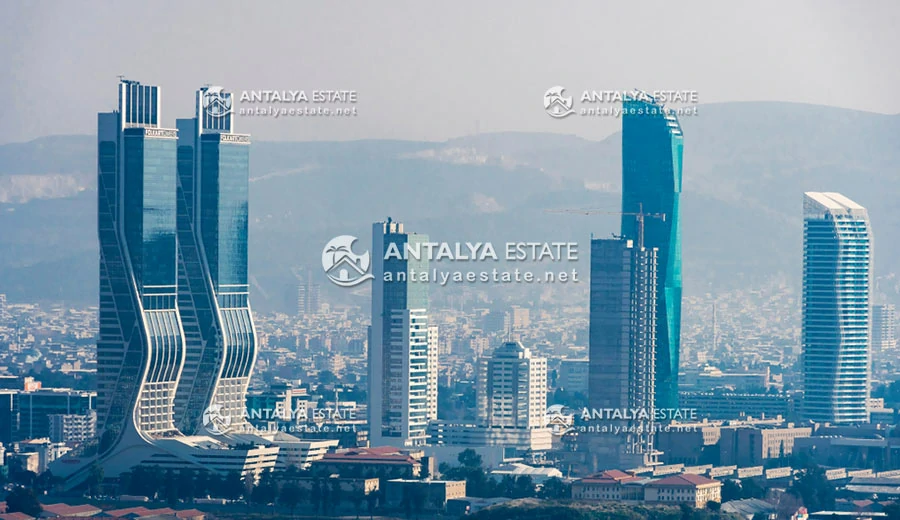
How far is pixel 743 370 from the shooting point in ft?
432

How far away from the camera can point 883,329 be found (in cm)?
14275

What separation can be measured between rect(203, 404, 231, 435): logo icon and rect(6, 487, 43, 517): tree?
13.0 m

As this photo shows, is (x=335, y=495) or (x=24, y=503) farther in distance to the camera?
(x=335, y=495)

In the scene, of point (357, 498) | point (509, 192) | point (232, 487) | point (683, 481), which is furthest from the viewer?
point (509, 192)

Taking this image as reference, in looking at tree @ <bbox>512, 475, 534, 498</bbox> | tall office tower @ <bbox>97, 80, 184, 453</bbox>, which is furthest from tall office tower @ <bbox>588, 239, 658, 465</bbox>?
tall office tower @ <bbox>97, 80, 184, 453</bbox>

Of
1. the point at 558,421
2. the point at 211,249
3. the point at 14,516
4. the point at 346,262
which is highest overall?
the point at 346,262

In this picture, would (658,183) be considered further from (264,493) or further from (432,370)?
(264,493)

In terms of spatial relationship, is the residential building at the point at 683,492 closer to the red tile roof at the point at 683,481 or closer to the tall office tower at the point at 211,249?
the red tile roof at the point at 683,481

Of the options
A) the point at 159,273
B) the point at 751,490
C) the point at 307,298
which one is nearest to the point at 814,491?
the point at 751,490

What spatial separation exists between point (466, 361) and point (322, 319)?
2506 centimetres

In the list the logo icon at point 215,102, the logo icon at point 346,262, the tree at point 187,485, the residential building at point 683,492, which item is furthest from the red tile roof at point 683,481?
the logo icon at point 215,102

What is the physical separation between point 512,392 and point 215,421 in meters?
12.0

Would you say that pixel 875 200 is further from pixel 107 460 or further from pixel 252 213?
pixel 107 460

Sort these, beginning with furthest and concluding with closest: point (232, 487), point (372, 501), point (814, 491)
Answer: point (814, 491), point (232, 487), point (372, 501)
